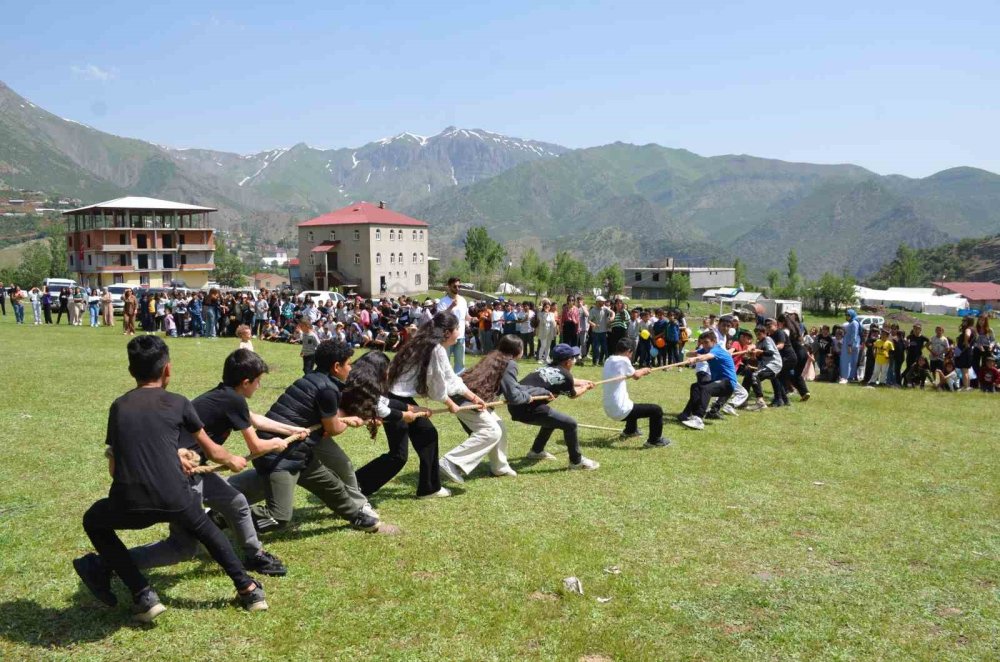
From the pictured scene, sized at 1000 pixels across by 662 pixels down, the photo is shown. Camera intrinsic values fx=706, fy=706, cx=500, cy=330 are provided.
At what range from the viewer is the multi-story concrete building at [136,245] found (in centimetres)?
8481

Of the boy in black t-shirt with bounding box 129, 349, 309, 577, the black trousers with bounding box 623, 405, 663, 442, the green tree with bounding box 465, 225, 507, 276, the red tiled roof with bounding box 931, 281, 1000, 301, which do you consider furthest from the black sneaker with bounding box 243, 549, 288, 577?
the red tiled roof with bounding box 931, 281, 1000, 301

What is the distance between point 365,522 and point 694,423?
7.01m

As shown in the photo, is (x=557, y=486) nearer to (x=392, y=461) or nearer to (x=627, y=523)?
(x=627, y=523)

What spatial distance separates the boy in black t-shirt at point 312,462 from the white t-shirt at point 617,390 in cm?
448

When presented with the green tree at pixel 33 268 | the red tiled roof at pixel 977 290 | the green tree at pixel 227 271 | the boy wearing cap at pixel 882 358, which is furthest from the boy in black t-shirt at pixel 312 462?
the red tiled roof at pixel 977 290

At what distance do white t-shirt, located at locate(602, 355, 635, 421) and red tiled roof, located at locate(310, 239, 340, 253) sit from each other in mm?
100919

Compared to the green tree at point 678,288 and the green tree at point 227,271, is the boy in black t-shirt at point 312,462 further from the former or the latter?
the green tree at point 227,271

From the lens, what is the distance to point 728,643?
5148 mm

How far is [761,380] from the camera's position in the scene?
14.6 metres

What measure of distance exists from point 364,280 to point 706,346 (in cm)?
9742

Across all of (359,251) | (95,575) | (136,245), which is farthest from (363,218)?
(95,575)

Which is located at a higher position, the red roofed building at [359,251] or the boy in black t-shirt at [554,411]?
the red roofed building at [359,251]

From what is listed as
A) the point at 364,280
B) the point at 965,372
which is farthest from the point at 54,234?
the point at 965,372

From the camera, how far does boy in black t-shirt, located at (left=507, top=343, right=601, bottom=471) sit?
9367 mm
